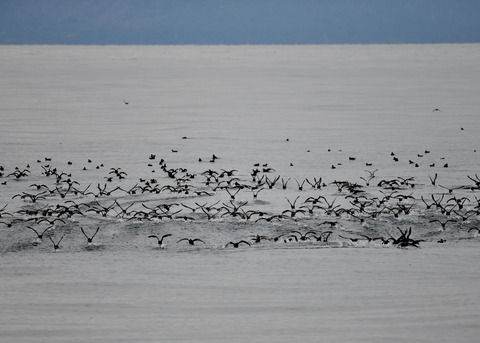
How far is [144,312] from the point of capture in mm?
3889

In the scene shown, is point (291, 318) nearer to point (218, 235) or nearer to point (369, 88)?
point (218, 235)

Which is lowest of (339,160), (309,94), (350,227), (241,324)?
(241,324)

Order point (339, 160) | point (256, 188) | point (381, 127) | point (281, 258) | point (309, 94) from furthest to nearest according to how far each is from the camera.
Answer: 1. point (309, 94)
2. point (381, 127)
3. point (339, 160)
4. point (256, 188)
5. point (281, 258)

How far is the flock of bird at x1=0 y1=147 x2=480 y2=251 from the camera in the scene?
211 inches

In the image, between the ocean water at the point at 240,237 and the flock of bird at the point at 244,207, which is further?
the flock of bird at the point at 244,207

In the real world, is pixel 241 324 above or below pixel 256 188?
below

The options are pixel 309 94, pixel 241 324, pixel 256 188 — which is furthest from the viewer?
pixel 309 94

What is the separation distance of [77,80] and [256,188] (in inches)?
937

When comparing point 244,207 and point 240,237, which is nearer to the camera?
point 240,237

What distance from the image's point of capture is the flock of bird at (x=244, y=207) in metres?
5.37

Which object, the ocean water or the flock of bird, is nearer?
the ocean water

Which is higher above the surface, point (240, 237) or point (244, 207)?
point (244, 207)

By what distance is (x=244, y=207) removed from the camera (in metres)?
6.27

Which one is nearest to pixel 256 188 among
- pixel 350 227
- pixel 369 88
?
pixel 350 227
